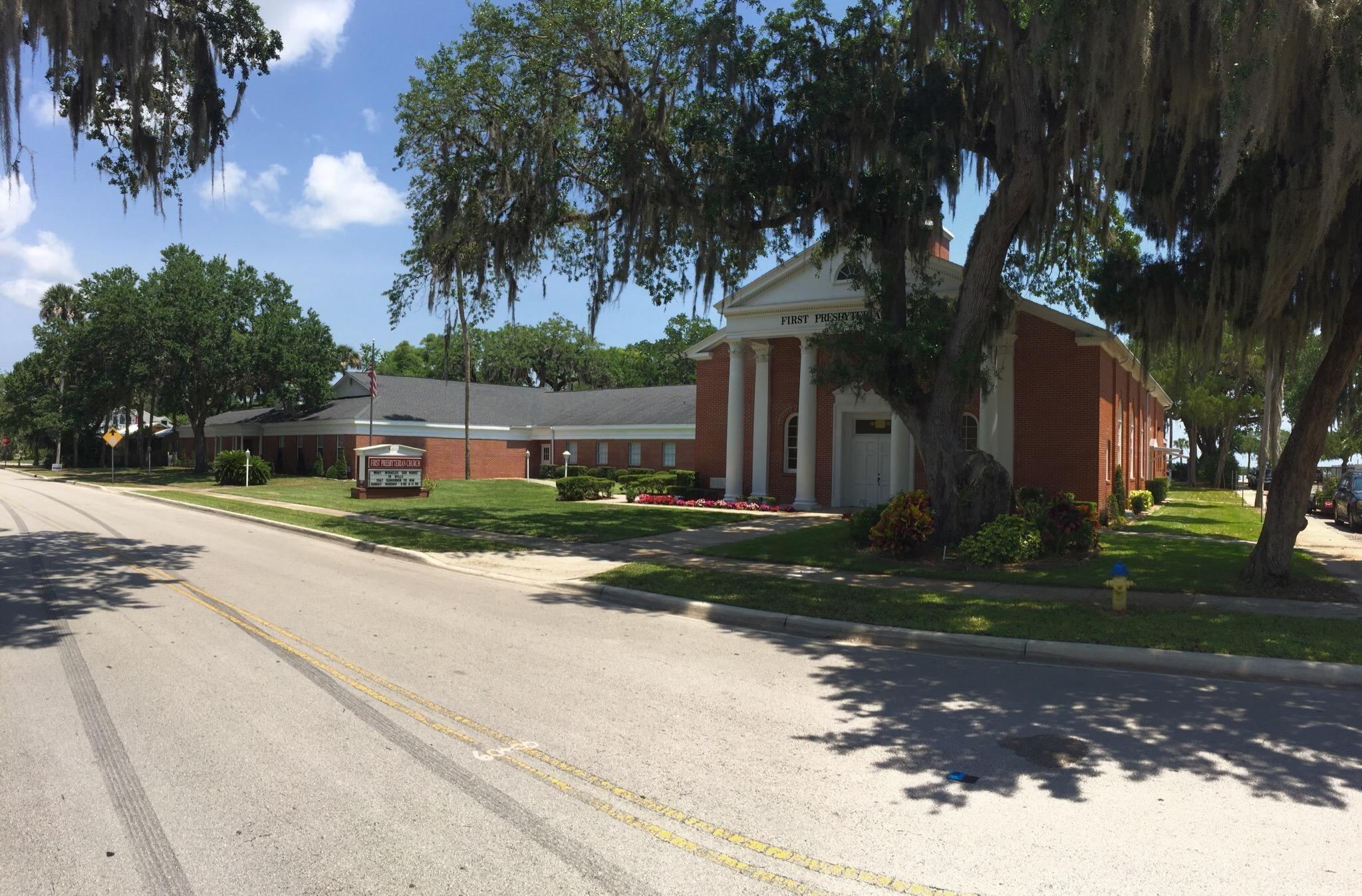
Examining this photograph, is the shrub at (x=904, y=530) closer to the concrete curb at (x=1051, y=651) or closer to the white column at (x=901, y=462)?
the concrete curb at (x=1051, y=651)

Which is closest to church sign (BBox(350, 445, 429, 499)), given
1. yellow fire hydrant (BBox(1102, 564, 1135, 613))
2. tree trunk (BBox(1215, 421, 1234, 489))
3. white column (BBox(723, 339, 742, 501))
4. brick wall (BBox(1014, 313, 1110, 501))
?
white column (BBox(723, 339, 742, 501))

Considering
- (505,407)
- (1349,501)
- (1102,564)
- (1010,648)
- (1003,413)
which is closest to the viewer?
(1010,648)

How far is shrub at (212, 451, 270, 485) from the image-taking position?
36906mm

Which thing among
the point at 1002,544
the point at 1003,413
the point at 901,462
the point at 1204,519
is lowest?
the point at 1204,519

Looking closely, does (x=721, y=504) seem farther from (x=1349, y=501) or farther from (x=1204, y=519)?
(x=1349, y=501)

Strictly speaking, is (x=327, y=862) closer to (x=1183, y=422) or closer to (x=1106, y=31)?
(x=1106, y=31)

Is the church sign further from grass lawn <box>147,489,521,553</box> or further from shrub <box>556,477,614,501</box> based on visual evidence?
shrub <box>556,477,614,501</box>

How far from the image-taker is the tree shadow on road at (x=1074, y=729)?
4.88 meters

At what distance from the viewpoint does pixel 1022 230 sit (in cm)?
1490

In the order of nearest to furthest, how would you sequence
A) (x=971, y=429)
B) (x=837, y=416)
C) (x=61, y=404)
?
(x=971, y=429)
(x=837, y=416)
(x=61, y=404)

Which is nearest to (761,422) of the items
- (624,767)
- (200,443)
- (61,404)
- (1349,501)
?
(1349,501)

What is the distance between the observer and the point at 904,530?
14383mm

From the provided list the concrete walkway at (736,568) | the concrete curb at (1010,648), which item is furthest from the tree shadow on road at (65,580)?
the concrete curb at (1010,648)

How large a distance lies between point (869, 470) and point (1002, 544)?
1155cm
